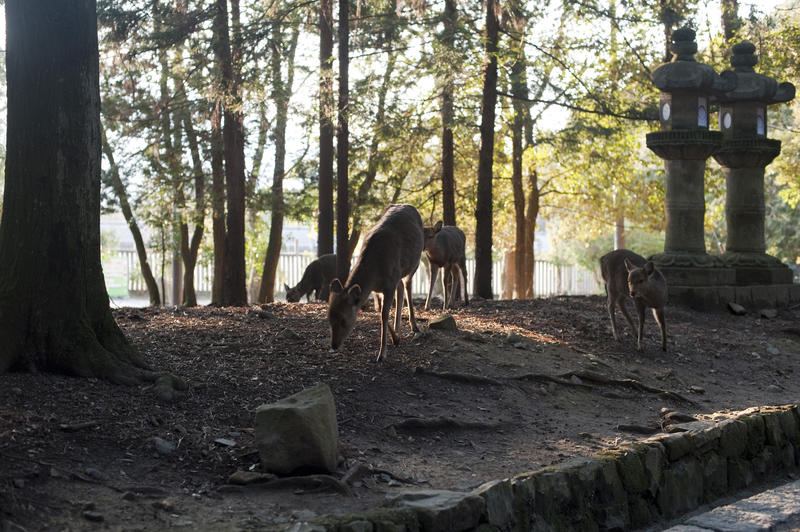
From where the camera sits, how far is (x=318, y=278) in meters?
20.9

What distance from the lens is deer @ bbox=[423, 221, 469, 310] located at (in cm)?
1407

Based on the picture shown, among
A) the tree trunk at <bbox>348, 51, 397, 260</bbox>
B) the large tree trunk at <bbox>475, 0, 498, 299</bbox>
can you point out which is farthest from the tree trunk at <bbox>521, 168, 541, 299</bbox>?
the large tree trunk at <bbox>475, 0, 498, 299</bbox>

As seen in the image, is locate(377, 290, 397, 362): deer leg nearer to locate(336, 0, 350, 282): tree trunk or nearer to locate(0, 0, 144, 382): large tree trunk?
locate(0, 0, 144, 382): large tree trunk

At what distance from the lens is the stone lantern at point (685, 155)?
1659 centimetres

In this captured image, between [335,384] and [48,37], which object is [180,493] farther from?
[48,37]

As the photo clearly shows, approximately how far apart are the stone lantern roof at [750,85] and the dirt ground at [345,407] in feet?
21.9

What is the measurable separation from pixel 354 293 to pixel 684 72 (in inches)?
382

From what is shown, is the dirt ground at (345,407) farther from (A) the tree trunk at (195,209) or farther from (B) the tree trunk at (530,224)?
(B) the tree trunk at (530,224)

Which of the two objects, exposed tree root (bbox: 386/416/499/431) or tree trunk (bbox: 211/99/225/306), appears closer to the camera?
exposed tree root (bbox: 386/416/499/431)

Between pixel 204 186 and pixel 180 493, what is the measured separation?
1866 centimetres

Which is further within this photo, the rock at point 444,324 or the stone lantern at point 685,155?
the stone lantern at point 685,155

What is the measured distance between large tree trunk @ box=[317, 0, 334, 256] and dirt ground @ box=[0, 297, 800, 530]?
3.65 m

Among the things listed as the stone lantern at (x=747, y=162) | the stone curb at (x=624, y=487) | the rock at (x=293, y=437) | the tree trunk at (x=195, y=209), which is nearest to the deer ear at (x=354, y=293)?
the stone curb at (x=624, y=487)

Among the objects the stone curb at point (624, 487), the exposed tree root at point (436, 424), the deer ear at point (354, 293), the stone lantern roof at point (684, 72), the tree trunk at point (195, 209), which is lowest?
the stone curb at point (624, 487)
